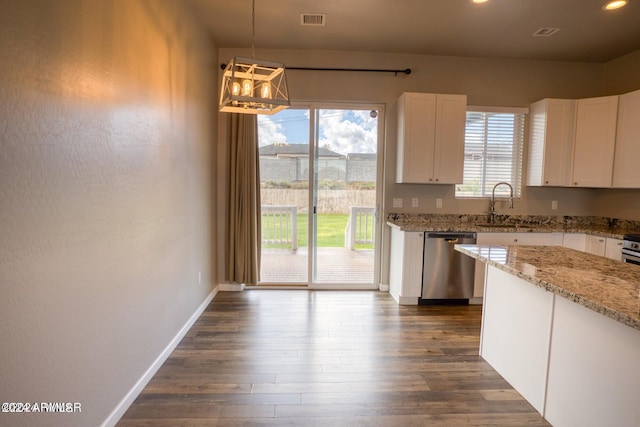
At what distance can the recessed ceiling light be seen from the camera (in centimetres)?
275

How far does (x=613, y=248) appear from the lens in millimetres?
3379

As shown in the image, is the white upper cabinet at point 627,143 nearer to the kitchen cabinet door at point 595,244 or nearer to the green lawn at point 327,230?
the kitchen cabinet door at point 595,244

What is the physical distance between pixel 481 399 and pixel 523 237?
2173 millimetres

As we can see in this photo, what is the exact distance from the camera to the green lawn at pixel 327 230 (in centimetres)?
421

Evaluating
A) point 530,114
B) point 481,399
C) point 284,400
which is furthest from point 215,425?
point 530,114

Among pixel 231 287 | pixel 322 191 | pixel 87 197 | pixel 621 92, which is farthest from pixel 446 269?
pixel 87 197

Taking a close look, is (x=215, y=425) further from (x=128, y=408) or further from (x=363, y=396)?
(x=363, y=396)

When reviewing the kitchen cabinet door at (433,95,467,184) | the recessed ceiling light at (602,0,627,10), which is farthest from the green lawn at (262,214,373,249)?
the recessed ceiling light at (602,0,627,10)

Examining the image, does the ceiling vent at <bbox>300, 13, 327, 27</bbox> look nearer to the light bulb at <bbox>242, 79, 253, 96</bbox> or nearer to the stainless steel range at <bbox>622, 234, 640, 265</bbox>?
the light bulb at <bbox>242, 79, 253, 96</bbox>

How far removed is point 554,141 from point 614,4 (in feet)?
4.71

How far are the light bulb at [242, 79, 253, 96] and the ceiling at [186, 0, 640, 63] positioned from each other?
139 cm

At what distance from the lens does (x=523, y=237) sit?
363 centimetres

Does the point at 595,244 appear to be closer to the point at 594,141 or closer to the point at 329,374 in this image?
the point at 594,141

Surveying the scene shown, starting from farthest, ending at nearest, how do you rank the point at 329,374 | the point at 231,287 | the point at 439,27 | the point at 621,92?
1. the point at 231,287
2. the point at 621,92
3. the point at 439,27
4. the point at 329,374
